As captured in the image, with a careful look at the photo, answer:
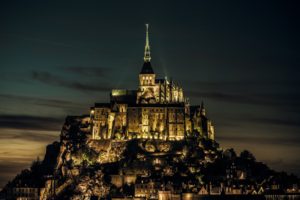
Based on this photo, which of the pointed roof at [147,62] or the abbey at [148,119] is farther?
the pointed roof at [147,62]

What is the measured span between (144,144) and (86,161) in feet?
32.4

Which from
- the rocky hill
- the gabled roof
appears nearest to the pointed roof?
the gabled roof

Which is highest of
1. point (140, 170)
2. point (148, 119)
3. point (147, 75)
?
point (147, 75)

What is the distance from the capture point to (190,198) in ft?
316

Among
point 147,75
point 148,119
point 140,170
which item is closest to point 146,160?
point 140,170

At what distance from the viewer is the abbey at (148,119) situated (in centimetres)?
11338

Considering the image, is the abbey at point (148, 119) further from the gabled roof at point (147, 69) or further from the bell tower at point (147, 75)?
the gabled roof at point (147, 69)

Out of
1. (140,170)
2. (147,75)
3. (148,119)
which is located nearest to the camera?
(140,170)

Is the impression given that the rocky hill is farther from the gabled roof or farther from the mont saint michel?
the gabled roof

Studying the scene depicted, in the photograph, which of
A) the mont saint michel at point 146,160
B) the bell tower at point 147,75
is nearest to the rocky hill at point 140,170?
the mont saint michel at point 146,160

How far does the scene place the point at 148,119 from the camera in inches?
A: 4491

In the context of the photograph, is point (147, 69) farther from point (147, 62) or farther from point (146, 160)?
point (146, 160)

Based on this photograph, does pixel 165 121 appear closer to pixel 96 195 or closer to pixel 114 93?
pixel 114 93

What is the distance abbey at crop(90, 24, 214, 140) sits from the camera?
372 ft
